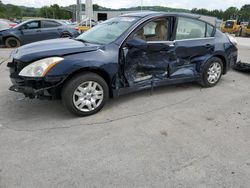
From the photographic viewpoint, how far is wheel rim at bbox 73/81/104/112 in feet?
11.4

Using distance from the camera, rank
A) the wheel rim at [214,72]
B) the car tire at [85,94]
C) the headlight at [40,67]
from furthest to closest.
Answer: the wheel rim at [214,72]
the car tire at [85,94]
the headlight at [40,67]

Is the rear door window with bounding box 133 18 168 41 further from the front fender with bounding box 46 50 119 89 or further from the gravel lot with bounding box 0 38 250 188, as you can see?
the gravel lot with bounding box 0 38 250 188

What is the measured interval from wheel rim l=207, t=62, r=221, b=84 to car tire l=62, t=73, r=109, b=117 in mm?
2533

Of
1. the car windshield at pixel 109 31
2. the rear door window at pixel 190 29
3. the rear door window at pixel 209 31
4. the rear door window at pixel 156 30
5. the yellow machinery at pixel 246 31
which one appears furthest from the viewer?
the yellow machinery at pixel 246 31

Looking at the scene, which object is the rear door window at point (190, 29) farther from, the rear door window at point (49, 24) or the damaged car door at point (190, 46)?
the rear door window at point (49, 24)

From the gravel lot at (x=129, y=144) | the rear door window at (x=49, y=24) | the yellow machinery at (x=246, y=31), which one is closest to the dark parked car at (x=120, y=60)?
the gravel lot at (x=129, y=144)

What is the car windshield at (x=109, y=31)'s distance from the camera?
12.7 ft

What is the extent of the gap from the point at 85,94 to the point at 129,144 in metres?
1.10

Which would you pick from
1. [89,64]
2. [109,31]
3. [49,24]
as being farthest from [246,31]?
[89,64]

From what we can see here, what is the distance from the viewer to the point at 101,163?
254cm

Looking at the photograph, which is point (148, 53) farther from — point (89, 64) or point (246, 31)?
point (246, 31)

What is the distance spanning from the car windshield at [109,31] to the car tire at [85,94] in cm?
75

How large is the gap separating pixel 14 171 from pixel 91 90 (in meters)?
1.57

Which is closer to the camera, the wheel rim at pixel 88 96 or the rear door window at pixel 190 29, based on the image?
the wheel rim at pixel 88 96
